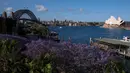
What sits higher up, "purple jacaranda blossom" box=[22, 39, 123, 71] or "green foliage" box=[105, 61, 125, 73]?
"purple jacaranda blossom" box=[22, 39, 123, 71]

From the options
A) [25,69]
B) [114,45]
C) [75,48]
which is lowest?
[114,45]

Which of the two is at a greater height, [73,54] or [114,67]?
[73,54]

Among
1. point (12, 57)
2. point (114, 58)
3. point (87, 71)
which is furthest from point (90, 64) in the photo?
point (12, 57)

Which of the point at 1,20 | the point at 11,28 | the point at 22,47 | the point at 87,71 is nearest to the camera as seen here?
the point at 87,71

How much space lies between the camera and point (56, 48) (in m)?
9.74

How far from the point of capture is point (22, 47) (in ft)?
37.5

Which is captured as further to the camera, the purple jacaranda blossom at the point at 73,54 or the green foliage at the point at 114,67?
the green foliage at the point at 114,67

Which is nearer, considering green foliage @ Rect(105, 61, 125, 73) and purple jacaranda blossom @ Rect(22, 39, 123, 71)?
purple jacaranda blossom @ Rect(22, 39, 123, 71)

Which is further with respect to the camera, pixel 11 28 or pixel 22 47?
pixel 11 28

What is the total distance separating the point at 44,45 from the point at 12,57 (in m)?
1.18

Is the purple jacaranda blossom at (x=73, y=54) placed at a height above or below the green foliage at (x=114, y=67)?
above

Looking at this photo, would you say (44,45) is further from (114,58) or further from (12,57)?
(114,58)

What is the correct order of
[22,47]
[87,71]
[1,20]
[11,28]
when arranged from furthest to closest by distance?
[11,28], [1,20], [22,47], [87,71]

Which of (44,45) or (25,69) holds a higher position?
(44,45)
